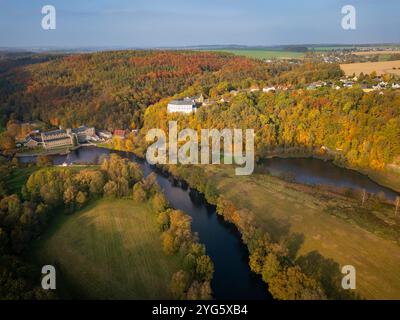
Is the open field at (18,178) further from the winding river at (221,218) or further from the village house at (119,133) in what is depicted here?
the village house at (119,133)

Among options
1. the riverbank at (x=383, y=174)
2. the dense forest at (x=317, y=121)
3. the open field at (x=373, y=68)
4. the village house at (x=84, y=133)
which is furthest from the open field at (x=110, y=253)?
the open field at (x=373, y=68)

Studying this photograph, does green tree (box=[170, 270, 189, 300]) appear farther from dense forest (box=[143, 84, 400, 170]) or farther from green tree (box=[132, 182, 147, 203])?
dense forest (box=[143, 84, 400, 170])

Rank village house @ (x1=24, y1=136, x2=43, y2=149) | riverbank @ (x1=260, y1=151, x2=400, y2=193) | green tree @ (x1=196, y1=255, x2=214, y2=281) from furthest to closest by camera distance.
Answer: village house @ (x1=24, y1=136, x2=43, y2=149), riverbank @ (x1=260, y1=151, x2=400, y2=193), green tree @ (x1=196, y1=255, x2=214, y2=281)

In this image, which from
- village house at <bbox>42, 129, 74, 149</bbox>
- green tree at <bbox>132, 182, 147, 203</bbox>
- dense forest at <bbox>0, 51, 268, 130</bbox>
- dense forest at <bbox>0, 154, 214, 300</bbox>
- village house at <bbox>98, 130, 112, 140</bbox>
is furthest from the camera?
dense forest at <bbox>0, 51, 268, 130</bbox>

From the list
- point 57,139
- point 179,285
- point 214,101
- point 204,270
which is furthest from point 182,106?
point 179,285

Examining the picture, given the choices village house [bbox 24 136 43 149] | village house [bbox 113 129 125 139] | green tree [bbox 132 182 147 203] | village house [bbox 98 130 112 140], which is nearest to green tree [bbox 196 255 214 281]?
green tree [bbox 132 182 147 203]

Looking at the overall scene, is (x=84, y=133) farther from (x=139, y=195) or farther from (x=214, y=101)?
(x=139, y=195)
